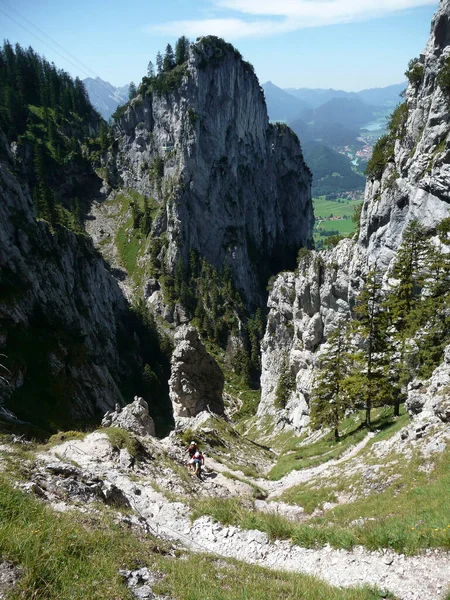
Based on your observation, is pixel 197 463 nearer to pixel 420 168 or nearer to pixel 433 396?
pixel 433 396

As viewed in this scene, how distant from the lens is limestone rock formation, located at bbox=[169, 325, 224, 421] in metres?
54.8

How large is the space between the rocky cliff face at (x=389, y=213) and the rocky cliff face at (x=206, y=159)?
84455mm

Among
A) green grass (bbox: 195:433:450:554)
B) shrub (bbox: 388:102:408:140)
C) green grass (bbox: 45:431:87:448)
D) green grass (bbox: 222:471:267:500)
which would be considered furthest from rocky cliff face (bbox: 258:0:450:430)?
Answer: green grass (bbox: 45:431:87:448)

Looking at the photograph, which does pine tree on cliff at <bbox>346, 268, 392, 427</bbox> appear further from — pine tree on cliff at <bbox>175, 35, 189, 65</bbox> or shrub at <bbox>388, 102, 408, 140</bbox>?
pine tree on cliff at <bbox>175, 35, 189, 65</bbox>

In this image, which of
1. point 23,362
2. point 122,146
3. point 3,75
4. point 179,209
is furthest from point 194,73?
point 23,362

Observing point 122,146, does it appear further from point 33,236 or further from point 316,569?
point 316,569

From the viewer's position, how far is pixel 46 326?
177ft

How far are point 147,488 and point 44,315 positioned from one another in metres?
42.7

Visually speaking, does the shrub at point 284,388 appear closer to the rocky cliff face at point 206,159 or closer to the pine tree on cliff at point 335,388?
the pine tree on cliff at point 335,388

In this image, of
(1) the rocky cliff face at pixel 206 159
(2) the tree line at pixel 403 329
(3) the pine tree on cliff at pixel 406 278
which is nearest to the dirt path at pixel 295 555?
(2) the tree line at pixel 403 329

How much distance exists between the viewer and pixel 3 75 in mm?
163000

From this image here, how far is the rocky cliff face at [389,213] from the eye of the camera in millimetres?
39000

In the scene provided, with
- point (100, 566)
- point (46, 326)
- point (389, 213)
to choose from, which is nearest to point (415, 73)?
point (389, 213)

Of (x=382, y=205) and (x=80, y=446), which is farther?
(x=382, y=205)
